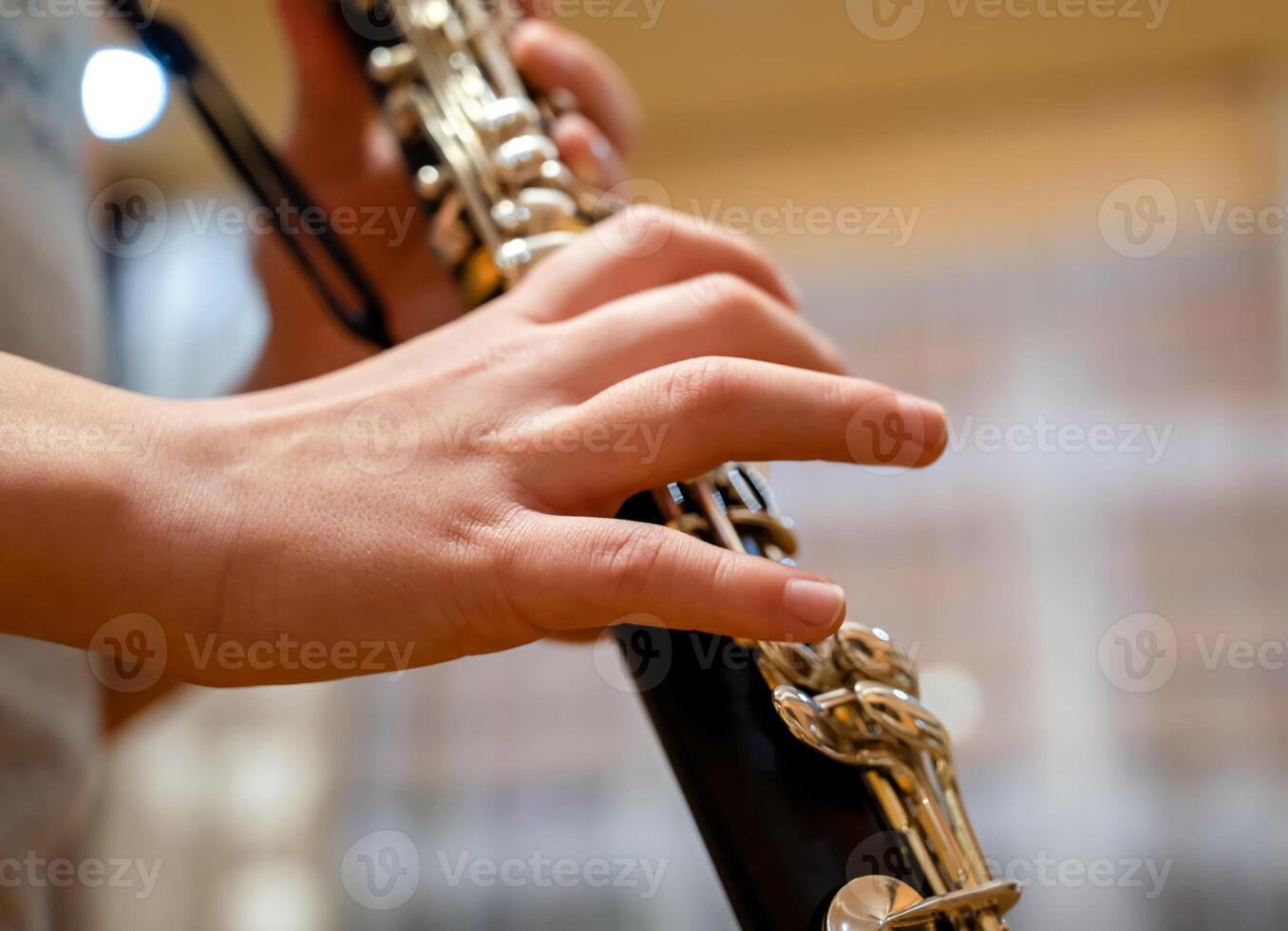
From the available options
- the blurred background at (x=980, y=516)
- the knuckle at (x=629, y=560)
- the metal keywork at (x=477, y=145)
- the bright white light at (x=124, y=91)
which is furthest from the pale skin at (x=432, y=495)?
the blurred background at (x=980, y=516)

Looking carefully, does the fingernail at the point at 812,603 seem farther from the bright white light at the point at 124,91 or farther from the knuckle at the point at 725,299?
the bright white light at the point at 124,91

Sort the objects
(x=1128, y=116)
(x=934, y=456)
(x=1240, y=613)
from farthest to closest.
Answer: (x=1128, y=116) < (x=1240, y=613) < (x=934, y=456)

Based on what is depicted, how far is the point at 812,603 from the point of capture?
13.5 inches

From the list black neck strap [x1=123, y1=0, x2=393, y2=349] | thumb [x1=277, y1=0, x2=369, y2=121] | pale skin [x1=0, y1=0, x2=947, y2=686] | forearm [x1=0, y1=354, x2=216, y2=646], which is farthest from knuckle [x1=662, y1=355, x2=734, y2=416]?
thumb [x1=277, y1=0, x2=369, y2=121]

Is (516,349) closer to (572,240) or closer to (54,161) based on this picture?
(572,240)

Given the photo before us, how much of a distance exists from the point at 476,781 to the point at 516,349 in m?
2.14

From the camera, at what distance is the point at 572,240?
52 cm

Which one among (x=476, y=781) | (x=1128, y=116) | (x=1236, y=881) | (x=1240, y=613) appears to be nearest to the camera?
(x=1236, y=881)

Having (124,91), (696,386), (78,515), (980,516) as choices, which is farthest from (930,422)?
(980,516)

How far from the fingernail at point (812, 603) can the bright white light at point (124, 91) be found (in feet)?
3.26

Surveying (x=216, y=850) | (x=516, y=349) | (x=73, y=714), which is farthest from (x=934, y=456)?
(x=216, y=850)

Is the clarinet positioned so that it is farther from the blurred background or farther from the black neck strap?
the blurred background

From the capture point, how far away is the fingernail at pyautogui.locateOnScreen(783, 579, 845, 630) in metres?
0.34

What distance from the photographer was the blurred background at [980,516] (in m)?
2.17
